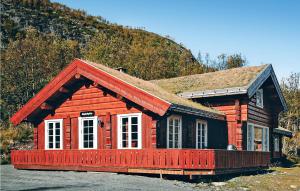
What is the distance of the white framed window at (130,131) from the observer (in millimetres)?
21984

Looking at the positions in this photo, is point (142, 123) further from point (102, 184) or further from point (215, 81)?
point (215, 81)

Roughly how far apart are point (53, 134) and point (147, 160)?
7.94 meters

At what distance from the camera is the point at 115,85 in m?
22.0

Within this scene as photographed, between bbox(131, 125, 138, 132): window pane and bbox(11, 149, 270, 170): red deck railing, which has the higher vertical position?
bbox(131, 125, 138, 132): window pane

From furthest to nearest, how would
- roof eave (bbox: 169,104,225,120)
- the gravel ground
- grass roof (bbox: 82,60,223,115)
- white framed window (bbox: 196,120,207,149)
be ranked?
white framed window (bbox: 196,120,207,149), grass roof (bbox: 82,60,223,115), roof eave (bbox: 169,104,225,120), the gravel ground

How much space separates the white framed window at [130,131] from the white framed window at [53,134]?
14.4ft

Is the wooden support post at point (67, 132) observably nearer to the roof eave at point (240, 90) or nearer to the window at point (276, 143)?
the roof eave at point (240, 90)

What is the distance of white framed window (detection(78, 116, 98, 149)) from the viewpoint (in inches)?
936

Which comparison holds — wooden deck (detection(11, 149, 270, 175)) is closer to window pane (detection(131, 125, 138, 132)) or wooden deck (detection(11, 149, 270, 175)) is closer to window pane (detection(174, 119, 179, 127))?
window pane (detection(131, 125, 138, 132))

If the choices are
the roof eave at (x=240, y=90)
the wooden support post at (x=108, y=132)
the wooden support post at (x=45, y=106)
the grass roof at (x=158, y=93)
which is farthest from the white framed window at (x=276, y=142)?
the wooden support post at (x=45, y=106)

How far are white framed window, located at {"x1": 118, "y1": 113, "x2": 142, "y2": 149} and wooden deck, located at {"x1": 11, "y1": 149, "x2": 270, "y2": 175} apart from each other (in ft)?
4.69

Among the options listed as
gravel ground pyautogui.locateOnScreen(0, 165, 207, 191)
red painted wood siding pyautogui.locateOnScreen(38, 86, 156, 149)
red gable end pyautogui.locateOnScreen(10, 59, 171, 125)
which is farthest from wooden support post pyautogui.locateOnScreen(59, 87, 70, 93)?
gravel ground pyautogui.locateOnScreen(0, 165, 207, 191)

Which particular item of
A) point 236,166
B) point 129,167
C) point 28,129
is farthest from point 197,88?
point 28,129

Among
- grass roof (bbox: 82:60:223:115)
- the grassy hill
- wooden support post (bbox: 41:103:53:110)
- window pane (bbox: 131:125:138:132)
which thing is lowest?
window pane (bbox: 131:125:138:132)
